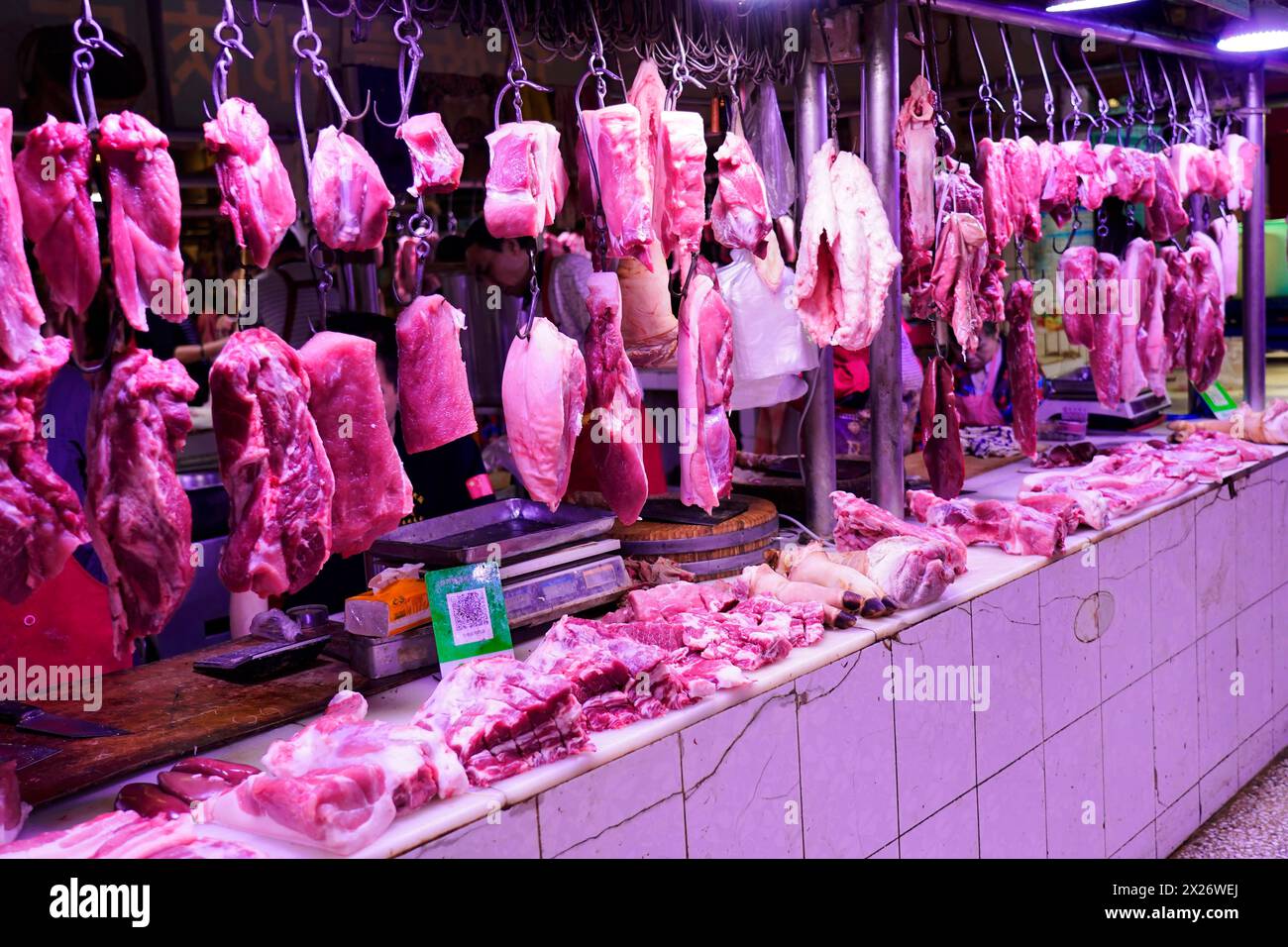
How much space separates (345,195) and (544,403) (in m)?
0.75

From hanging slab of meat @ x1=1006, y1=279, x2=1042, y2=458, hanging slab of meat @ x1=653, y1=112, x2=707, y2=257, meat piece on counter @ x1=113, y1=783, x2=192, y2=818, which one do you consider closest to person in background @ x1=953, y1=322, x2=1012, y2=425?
hanging slab of meat @ x1=1006, y1=279, x2=1042, y2=458

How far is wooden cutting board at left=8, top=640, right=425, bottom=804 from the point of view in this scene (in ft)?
8.95

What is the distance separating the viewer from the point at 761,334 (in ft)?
14.4

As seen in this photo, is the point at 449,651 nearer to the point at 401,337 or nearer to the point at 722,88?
the point at 401,337

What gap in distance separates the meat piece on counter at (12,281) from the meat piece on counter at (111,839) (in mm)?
913

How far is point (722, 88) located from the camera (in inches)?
166

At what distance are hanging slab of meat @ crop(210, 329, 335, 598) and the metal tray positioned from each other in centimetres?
59

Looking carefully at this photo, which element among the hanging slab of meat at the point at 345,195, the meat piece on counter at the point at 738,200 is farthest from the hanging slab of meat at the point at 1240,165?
the hanging slab of meat at the point at 345,195

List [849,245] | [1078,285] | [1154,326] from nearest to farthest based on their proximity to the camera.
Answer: [849,245] < [1078,285] < [1154,326]

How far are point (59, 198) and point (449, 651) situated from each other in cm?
142

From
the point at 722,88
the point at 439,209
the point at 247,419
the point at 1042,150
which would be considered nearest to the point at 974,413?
the point at 1042,150

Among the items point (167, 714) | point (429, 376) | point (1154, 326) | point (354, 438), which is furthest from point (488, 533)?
point (1154, 326)

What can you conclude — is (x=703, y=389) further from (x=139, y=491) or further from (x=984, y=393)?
(x=984, y=393)

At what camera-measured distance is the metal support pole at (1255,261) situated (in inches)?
264
